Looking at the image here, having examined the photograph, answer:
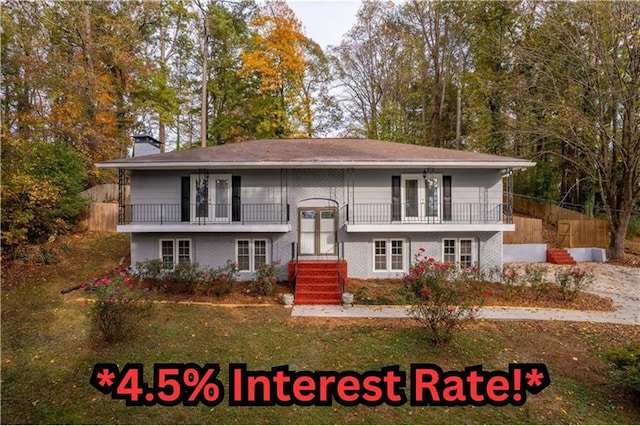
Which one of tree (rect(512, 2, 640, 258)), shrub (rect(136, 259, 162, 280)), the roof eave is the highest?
tree (rect(512, 2, 640, 258))

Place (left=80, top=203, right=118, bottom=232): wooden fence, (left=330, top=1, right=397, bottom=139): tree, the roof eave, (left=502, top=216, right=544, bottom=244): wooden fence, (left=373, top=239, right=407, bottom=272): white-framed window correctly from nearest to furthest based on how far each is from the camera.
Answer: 1. the roof eave
2. (left=373, top=239, right=407, bottom=272): white-framed window
3. (left=80, top=203, right=118, bottom=232): wooden fence
4. (left=502, top=216, right=544, bottom=244): wooden fence
5. (left=330, top=1, right=397, bottom=139): tree

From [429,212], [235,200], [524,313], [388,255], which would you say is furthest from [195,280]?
[524,313]

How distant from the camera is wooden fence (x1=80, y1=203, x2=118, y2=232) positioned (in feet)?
57.6

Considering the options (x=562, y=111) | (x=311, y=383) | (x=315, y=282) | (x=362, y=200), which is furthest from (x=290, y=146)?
(x=562, y=111)

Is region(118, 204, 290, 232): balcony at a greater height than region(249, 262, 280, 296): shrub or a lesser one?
greater

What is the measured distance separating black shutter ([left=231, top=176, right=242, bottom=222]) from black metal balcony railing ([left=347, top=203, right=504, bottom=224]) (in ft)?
14.9

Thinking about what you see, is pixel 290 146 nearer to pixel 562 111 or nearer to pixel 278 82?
pixel 278 82

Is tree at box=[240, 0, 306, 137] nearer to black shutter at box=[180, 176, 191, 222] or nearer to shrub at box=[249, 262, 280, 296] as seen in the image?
black shutter at box=[180, 176, 191, 222]

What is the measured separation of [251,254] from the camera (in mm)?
12750

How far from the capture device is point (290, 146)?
14430 millimetres

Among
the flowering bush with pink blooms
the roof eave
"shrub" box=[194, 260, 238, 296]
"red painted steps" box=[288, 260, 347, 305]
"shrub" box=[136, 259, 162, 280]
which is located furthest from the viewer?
the roof eave

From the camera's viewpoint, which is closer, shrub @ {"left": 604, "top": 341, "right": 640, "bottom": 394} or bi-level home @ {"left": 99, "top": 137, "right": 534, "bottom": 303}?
shrub @ {"left": 604, "top": 341, "right": 640, "bottom": 394}

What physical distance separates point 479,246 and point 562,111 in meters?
9.54

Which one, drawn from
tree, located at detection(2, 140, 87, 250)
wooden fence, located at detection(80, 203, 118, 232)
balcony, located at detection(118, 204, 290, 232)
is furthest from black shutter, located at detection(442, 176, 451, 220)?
wooden fence, located at detection(80, 203, 118, 232)
